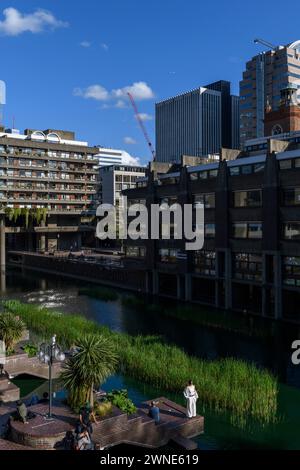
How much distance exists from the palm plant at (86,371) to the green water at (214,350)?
19.3ft

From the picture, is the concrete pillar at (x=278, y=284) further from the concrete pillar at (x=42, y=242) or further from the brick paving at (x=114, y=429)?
the concrete pillar at (x=42, y=242)

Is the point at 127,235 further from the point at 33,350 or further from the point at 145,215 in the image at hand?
the point at 33,350

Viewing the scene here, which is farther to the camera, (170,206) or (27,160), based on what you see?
(27,160)

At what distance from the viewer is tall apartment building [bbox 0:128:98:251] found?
400ft

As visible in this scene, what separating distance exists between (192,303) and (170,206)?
14.7 meters

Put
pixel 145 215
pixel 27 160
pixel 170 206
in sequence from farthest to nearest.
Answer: pixel 27 160, pixel 145 215, pixel 170 206

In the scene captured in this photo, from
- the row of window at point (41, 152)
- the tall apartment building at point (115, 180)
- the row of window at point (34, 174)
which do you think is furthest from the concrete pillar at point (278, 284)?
the tall apartment building at point (115, 180)

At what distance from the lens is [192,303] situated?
211ft

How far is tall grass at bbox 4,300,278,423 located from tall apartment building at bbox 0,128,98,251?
289ft

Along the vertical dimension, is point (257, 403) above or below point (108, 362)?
below

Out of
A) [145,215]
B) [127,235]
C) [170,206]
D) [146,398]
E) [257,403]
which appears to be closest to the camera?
[257,403]

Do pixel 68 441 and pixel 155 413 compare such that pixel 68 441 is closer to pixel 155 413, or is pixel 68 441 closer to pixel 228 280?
pixel 155 413

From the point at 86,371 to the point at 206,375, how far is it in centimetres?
984
